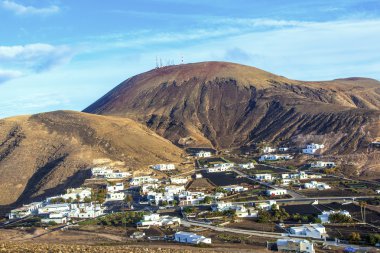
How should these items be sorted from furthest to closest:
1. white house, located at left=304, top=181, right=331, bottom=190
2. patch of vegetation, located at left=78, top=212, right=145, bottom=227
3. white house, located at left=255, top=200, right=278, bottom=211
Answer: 1. white house, located at left=304, top=181, right=331, bottom=190
2. white house, located at left=255, top=200, right=278, bottom=211
3. patch of vegetation, located at left=78, top=212, right=145, bottom=227

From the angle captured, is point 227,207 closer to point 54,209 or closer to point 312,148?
point 54,209

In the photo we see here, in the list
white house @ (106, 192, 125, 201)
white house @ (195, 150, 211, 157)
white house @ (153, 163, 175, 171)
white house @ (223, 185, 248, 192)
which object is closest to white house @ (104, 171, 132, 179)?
white house @ (153, 163, 175, 171)

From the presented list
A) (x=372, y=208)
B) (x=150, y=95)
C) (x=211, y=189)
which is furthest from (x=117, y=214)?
(x=150, y=95)

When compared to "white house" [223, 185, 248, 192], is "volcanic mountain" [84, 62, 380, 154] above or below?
above

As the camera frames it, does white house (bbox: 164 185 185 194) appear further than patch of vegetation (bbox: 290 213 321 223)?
Yes

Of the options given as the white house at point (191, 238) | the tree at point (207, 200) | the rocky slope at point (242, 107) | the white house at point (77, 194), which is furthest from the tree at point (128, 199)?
the rocky slope at point (242, 107)

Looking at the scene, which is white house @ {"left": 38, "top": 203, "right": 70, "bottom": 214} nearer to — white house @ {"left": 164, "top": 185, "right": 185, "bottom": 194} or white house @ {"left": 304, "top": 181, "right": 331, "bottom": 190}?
white house @ {"left": 164, "top": 185, "right": 185, "bottom": 194}
